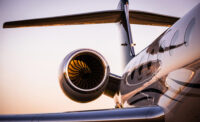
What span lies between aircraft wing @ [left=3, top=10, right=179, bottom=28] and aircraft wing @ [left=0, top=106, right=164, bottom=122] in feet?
15.0

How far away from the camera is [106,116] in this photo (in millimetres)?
2031

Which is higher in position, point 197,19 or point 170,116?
point 197,19

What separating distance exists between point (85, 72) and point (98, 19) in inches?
92.1

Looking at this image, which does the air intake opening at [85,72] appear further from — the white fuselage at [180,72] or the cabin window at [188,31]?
the cabin window at [188,31]

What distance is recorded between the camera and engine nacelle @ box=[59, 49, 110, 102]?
4.26 meters

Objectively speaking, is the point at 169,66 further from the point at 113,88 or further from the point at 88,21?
the point at 88,21

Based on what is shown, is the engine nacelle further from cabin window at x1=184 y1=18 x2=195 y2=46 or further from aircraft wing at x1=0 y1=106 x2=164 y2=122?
cabin window at x1=184 y1=18 x2=195 y2=46

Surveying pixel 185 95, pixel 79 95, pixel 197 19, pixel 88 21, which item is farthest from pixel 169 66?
pixel 88 21

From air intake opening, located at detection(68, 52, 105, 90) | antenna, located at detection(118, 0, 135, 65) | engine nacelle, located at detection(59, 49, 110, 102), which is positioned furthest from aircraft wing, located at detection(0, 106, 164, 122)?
antenna, located at detection(118, 0, 135, 65)

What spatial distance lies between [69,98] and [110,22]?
386 cm

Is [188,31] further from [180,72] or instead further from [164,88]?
[164,88]

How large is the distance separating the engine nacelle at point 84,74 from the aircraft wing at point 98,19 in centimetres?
191

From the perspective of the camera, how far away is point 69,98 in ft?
14.8

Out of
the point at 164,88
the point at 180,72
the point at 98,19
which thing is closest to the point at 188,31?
the point at 180,72
